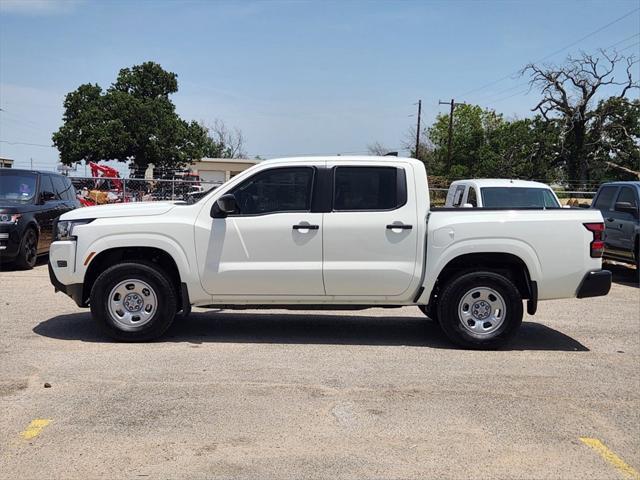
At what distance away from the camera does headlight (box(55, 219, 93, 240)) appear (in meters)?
6.91

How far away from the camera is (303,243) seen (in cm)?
681

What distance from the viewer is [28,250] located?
12.6m

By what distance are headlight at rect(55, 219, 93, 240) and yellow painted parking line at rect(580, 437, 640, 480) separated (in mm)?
5216

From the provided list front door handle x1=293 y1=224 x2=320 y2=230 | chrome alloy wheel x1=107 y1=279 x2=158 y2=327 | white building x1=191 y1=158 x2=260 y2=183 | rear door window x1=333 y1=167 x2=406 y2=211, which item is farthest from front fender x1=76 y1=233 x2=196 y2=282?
white building x1=191 y1=158 x2=260 y2=183

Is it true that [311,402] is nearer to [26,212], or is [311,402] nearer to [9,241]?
[9,241]

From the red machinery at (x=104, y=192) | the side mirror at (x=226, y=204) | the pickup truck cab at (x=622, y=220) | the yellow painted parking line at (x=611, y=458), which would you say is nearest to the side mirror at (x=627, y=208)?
the pickup truck cab at (x=622, y=220)

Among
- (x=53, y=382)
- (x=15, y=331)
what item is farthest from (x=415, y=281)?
(x=15, y=331)

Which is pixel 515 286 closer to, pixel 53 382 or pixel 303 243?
pixel 303 243

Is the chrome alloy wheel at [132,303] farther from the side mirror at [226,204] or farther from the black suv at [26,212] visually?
the black suv at [26,212]

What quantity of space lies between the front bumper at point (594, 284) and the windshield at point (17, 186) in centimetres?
1057

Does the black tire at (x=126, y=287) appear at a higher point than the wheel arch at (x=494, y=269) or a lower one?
lower

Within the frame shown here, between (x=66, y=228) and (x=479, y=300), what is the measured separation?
452cm

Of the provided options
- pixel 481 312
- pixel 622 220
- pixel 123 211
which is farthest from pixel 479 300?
pixel 622 220

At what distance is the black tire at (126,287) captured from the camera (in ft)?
22.4
